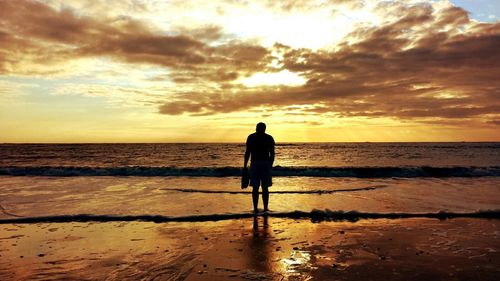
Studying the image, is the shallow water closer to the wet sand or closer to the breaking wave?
the wet sand

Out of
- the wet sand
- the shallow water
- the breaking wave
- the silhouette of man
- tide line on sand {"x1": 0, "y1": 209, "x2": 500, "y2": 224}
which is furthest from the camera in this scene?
the breaking wave

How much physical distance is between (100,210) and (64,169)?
18185mm

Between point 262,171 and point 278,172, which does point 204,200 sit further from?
point 278,172

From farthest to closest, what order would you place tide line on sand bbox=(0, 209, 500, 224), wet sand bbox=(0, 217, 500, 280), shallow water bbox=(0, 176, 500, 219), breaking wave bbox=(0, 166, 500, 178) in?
breaking wave bbox=(0, 166, 500, 178)
shallow water bbox=(0, 176, 500, 219)
tide line on sand bbox=(0, 209, 500, 224)
wet sand bbox=(0, 217, 500, 280)

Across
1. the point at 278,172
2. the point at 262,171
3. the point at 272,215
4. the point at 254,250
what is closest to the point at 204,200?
the point at 262,171

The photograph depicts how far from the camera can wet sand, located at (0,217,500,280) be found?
5.41 m

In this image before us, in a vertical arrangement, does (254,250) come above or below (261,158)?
below

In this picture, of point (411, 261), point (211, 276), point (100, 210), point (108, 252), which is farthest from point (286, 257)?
point (100, 210)

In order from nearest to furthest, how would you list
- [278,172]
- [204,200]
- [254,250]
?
[254,250], [204,200], [278,172]

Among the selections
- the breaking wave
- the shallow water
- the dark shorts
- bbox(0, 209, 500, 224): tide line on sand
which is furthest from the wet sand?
the breaking wave

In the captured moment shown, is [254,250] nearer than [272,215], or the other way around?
[254,250]

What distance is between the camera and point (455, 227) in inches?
344

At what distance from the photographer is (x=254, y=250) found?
6.57 metres

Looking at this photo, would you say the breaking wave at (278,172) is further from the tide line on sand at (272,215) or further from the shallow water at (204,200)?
the tide line on sand at (272,215)
